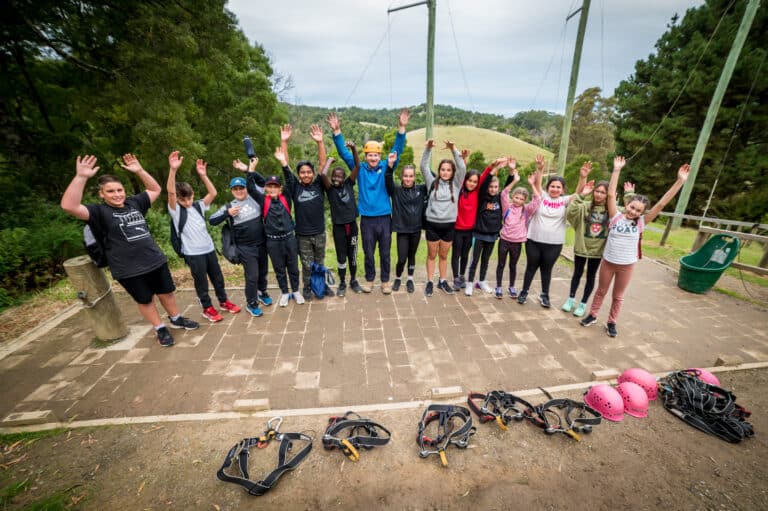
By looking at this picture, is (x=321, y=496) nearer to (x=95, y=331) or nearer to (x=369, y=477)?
(x=369, y=477)

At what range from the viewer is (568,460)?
2611 mm

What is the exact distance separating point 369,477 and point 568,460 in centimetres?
172

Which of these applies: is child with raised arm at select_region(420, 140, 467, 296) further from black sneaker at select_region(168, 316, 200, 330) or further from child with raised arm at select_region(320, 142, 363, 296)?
black sneaker at select_region(168, 316, 200, 330)

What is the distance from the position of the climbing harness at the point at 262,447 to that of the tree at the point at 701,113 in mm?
18661

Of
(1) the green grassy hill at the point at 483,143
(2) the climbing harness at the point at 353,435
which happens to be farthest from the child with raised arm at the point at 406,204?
(1) the green grassy hill at the point at 483,143

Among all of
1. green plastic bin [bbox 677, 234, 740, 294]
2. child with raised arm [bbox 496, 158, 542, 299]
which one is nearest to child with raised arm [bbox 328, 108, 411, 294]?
child with raised arm [bbox 496, 158, 542, 299]

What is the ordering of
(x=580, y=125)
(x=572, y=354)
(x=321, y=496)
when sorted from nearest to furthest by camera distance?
(x=321, y=496)
(x=572, y=354)
(x=580, y=125)

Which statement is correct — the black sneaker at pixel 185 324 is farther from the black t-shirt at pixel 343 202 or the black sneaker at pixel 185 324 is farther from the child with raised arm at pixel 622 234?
the child with raised arm at pixel 622 234

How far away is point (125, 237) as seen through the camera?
3.59 m

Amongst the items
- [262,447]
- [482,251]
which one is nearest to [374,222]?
[482,251]

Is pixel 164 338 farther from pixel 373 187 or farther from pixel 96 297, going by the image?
pixel 373 187

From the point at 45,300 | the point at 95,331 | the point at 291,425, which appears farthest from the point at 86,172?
the point at 45,300

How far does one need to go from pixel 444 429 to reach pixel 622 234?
3584mm

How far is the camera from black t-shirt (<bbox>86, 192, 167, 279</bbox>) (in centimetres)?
348
